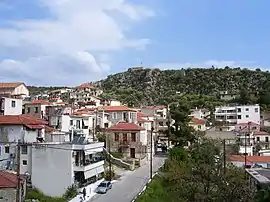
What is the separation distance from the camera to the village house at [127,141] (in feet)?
169

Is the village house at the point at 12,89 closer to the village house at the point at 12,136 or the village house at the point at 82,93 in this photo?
the village house at the point at 12,136

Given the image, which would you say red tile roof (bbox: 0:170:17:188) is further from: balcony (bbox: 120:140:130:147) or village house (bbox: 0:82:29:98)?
village house (bbox: 0:82:29:98)

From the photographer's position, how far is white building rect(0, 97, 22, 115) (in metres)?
47.9

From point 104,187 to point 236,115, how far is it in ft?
197

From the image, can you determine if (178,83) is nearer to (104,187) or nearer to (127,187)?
(127,187)

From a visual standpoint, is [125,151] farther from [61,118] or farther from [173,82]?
[173,82]

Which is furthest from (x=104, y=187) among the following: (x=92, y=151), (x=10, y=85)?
(x=10, y=85)

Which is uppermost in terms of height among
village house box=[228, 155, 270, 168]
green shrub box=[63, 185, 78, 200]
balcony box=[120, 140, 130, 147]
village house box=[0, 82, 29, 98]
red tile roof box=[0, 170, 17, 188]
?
village house box=[0, 82, 29, 98]

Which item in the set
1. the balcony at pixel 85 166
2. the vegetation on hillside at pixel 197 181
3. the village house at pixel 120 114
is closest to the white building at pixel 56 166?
the balcony at pixel 85 166

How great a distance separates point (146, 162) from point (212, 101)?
2314 inches

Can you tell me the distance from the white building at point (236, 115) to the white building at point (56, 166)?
54303 mm

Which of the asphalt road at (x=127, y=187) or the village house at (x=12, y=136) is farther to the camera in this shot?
the village house at (x=12, y=136)

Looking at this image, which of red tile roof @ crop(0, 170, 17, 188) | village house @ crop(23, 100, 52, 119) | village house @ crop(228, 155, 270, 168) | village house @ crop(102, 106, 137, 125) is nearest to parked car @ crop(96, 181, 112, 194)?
red tile roof @ crop(0, 170, 17, 188)

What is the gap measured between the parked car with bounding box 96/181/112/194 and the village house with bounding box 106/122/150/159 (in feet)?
49.3
